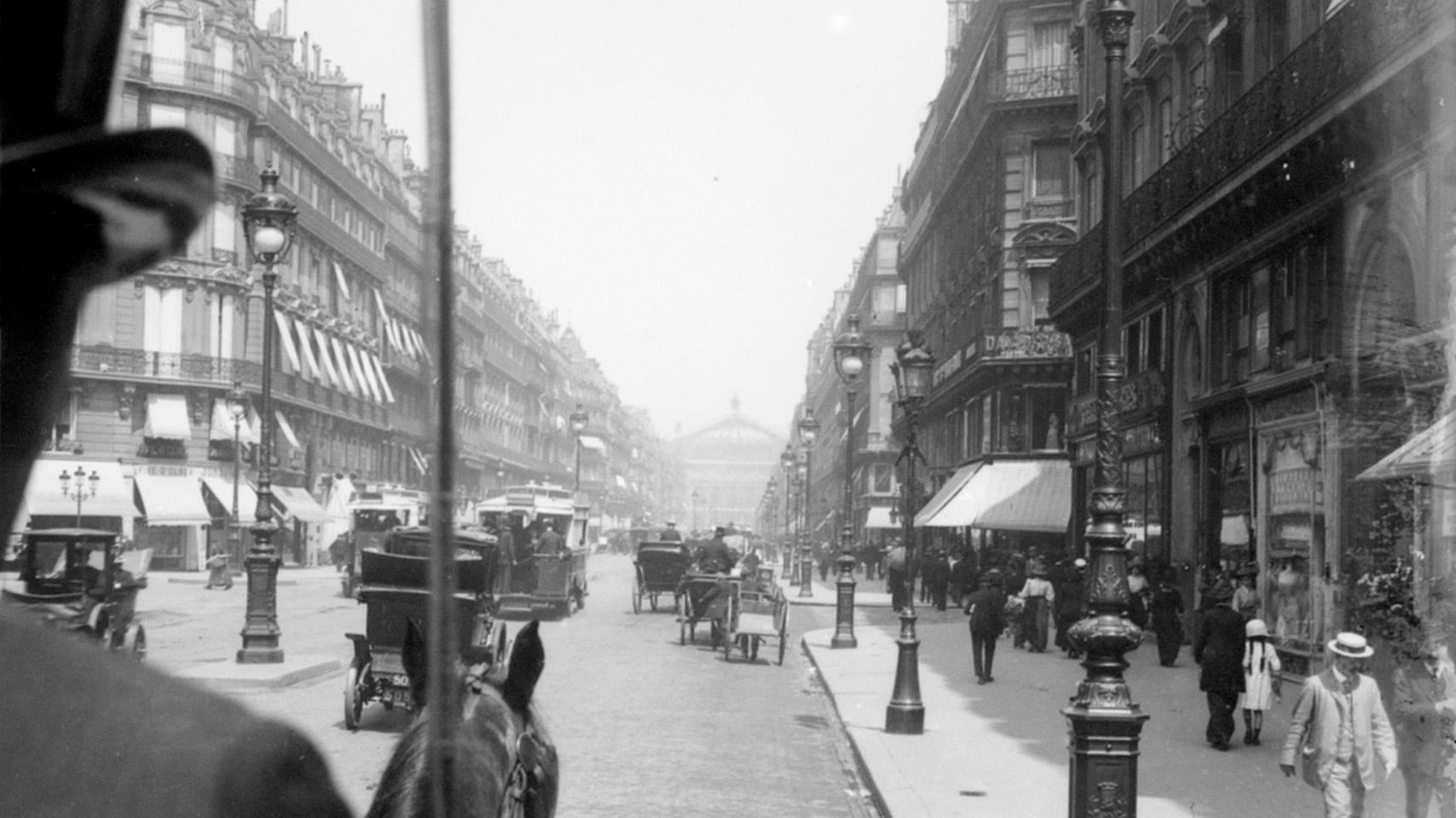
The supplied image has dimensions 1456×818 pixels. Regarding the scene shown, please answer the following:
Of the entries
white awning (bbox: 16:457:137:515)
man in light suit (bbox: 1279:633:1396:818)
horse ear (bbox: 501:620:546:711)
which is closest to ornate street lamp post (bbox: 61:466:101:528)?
white awning (bbox: 16:457:137:515)

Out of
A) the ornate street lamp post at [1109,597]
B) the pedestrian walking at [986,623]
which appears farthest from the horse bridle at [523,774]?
the pedestrian walking at [986,623]

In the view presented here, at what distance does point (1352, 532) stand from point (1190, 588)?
314 inches

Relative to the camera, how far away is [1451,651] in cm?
1088

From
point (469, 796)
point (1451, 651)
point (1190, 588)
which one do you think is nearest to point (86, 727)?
point (469, 796)

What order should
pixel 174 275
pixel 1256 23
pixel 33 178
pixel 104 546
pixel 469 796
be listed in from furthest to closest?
1. pixel 1256 23
2. pixel 469 796
3. pixel 104 546
4. pixel 174 275
5. pixel 33 178

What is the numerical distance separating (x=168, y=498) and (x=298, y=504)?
80 cm

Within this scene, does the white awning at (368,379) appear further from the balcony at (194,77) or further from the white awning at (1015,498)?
the white awning at (1015,498)

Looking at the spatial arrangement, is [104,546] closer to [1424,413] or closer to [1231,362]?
[1424,413]

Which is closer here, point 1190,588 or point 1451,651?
point 1451,651

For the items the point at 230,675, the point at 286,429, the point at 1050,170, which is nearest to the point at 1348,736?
the point at 286,429

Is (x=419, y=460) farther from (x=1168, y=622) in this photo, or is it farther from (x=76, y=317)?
(x=1168, y=622)

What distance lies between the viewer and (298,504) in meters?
2.30

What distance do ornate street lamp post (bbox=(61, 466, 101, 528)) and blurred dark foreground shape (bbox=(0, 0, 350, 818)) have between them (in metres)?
0.13

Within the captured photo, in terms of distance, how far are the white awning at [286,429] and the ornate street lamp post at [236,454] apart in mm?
141
